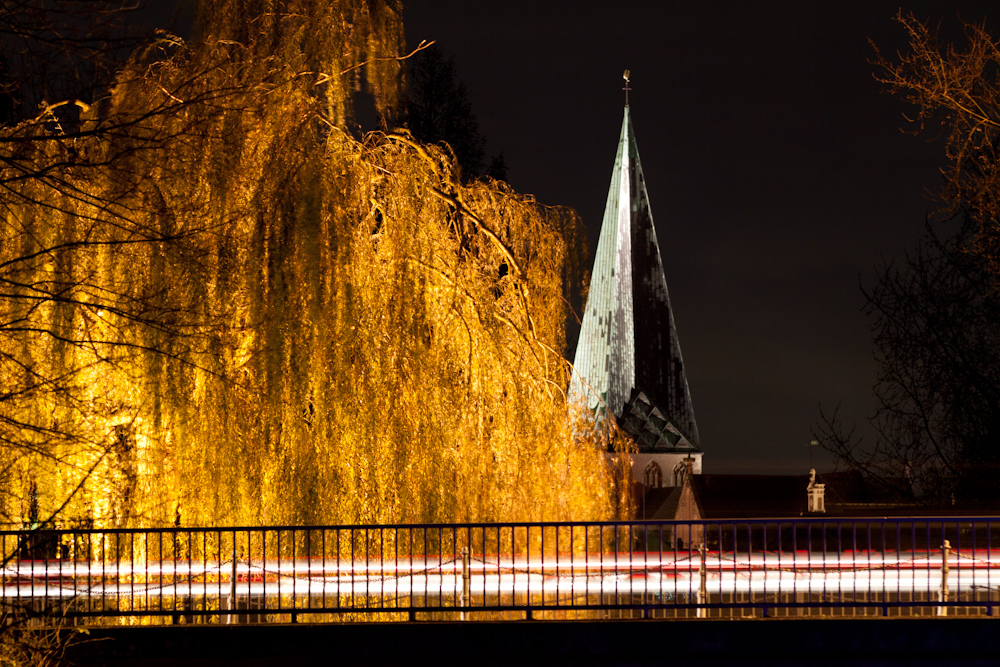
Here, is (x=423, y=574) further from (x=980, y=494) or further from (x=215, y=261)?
(x=980, y=494)

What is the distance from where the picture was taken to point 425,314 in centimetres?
1294

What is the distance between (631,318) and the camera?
62.7m

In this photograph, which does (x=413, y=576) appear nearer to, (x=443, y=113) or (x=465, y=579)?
(x=465, y=579)

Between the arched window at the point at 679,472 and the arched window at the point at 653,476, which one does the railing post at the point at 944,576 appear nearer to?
the arched window at the point at 679,472

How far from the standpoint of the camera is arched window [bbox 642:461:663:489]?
214 feet

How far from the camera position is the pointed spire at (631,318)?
6106 cm

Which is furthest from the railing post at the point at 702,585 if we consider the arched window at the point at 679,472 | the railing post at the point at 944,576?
the arched window at the point at 679,472

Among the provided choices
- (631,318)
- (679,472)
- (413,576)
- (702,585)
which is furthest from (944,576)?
(679,472)

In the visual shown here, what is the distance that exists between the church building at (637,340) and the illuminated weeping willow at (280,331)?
4563 cm

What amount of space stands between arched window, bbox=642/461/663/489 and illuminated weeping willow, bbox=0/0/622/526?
171 ft

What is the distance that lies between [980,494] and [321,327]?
43.4ft

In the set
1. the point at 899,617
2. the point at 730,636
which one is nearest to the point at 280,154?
the point at 730,636

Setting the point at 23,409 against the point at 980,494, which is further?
the point at 980,494

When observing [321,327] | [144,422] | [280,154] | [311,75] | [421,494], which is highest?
[311,75]
